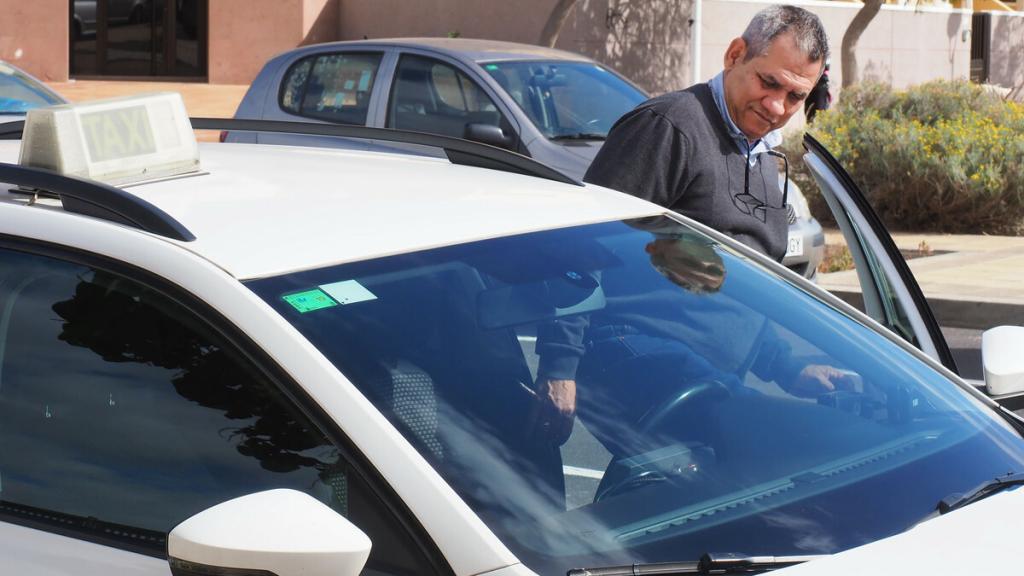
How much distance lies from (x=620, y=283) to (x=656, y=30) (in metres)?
19.7

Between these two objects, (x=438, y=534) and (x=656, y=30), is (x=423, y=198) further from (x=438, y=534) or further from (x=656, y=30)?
(x=656, y=30)

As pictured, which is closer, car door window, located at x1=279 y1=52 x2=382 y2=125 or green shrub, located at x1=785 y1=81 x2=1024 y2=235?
car door window, located at x1=279 y1=52 x2=382 y2=125

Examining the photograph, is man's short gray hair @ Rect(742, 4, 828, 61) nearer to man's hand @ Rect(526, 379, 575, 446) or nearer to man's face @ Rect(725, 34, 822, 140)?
man's face @ Rect(725, 34, 822, 140)

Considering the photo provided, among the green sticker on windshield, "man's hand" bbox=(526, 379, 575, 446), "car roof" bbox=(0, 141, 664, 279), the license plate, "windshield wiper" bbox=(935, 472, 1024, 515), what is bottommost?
the license plate

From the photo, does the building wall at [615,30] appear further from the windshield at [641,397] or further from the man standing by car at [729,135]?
the windshield at [641,397]

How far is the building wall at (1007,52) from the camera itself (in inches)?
1131

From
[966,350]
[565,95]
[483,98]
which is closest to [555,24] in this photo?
[565,95]

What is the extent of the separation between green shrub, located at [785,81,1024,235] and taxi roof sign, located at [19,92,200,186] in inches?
439

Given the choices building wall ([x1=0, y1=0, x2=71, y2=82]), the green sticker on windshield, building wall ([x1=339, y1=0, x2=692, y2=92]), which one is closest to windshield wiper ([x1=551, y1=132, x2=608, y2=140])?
the green sticker on windshield

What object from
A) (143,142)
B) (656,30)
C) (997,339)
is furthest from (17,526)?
(656,30)

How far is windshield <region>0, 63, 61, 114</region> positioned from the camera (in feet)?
32.9

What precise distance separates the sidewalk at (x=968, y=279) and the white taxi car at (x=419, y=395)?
21.9 ft

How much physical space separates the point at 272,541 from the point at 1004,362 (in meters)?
1.78

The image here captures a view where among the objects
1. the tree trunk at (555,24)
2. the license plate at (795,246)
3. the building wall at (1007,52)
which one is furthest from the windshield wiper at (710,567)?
the building wall at (1007,52)
